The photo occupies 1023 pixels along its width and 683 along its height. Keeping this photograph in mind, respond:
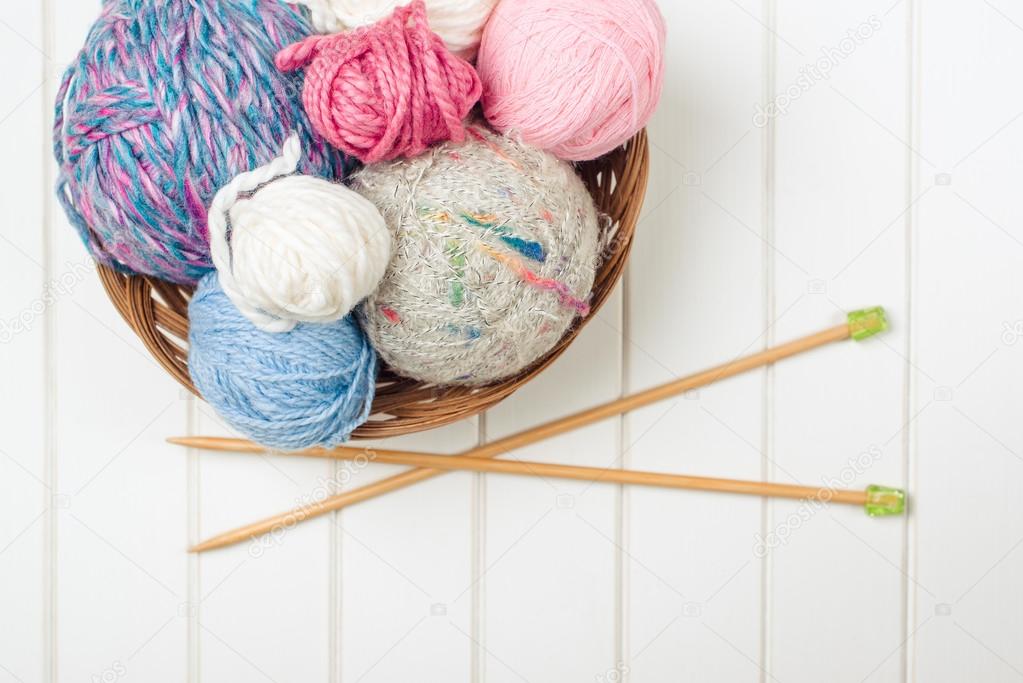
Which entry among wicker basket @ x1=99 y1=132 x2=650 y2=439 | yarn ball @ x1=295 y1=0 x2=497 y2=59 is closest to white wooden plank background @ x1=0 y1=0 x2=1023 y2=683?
wicker basket @ x1=99 y1=132 x2=650 y2=439

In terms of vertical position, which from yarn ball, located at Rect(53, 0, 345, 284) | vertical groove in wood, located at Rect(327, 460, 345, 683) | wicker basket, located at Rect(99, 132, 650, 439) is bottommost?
vertical groove in wood, located at Rect(327, 460, 345, 683)

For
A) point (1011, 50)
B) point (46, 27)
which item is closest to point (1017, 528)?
point (1011, 50)

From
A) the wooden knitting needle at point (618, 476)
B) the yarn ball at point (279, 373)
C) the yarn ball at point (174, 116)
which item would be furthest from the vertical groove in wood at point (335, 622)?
the yarn ball at point (174, 116)

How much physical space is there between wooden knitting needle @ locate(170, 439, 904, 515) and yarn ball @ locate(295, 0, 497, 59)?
354 millimetres

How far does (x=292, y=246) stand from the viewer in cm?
52

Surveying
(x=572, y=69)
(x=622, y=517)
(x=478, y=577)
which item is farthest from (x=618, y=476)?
(x=572, y=69)

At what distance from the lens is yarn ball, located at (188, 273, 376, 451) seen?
0.58 meters

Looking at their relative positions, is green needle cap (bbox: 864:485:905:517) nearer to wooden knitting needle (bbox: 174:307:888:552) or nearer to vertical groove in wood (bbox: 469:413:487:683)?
wooden knitting needle (bbox: 174:307:888:552)

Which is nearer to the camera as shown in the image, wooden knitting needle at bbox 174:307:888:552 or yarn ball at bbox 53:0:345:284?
yarn ball at bbox 53:0:345:284

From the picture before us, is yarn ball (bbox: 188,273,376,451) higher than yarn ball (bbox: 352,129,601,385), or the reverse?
yarn ball (bbox: 352,129,601,385)

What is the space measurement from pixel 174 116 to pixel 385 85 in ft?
0.46

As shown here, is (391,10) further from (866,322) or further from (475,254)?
(866,322)

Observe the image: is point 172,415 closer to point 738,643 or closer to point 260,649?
point 260,649

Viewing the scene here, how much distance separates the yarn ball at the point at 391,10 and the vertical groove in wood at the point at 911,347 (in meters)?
0.42
